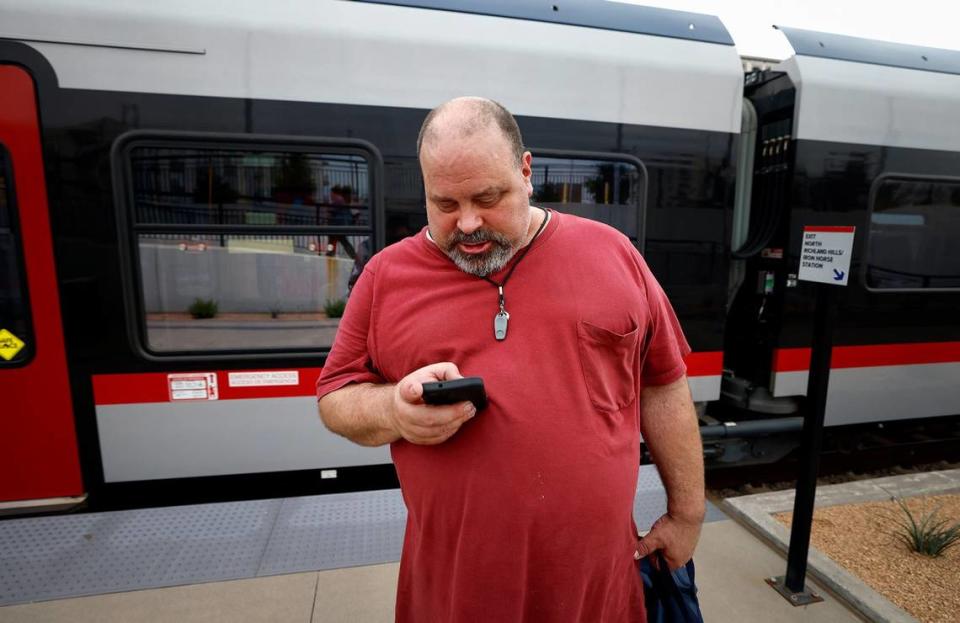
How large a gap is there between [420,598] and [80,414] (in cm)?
229

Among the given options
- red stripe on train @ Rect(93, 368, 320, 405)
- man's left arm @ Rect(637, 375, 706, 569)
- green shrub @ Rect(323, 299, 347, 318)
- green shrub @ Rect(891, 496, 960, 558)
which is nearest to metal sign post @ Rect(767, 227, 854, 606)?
green shrub @ Rect(891, 496, 960, 558)

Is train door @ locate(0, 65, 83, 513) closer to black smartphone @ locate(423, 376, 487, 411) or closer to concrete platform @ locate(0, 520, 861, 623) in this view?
concrete platform @ locate(0, 520, 861, 623)

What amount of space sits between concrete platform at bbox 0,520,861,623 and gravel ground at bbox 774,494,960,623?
36 centimetres

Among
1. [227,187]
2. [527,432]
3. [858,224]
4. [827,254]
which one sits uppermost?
[227,187]

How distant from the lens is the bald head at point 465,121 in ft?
4.04

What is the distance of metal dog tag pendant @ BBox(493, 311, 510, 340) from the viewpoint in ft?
4.11

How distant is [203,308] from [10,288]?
0.85m

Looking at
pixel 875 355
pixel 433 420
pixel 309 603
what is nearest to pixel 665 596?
pixel 433 420

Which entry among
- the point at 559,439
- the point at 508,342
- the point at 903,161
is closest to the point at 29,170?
the point at 508,342

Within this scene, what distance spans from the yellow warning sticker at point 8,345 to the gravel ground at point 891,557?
4.18 m

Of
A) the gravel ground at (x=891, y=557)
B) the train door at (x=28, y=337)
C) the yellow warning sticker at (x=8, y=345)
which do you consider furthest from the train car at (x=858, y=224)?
the yellow warning sticker at (x=8, y=345)

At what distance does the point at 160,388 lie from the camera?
2.79 metres

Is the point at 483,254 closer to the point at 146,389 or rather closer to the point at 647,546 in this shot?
the point at 647,546

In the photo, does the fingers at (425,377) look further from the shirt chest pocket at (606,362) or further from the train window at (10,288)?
the train window at (10,288)
